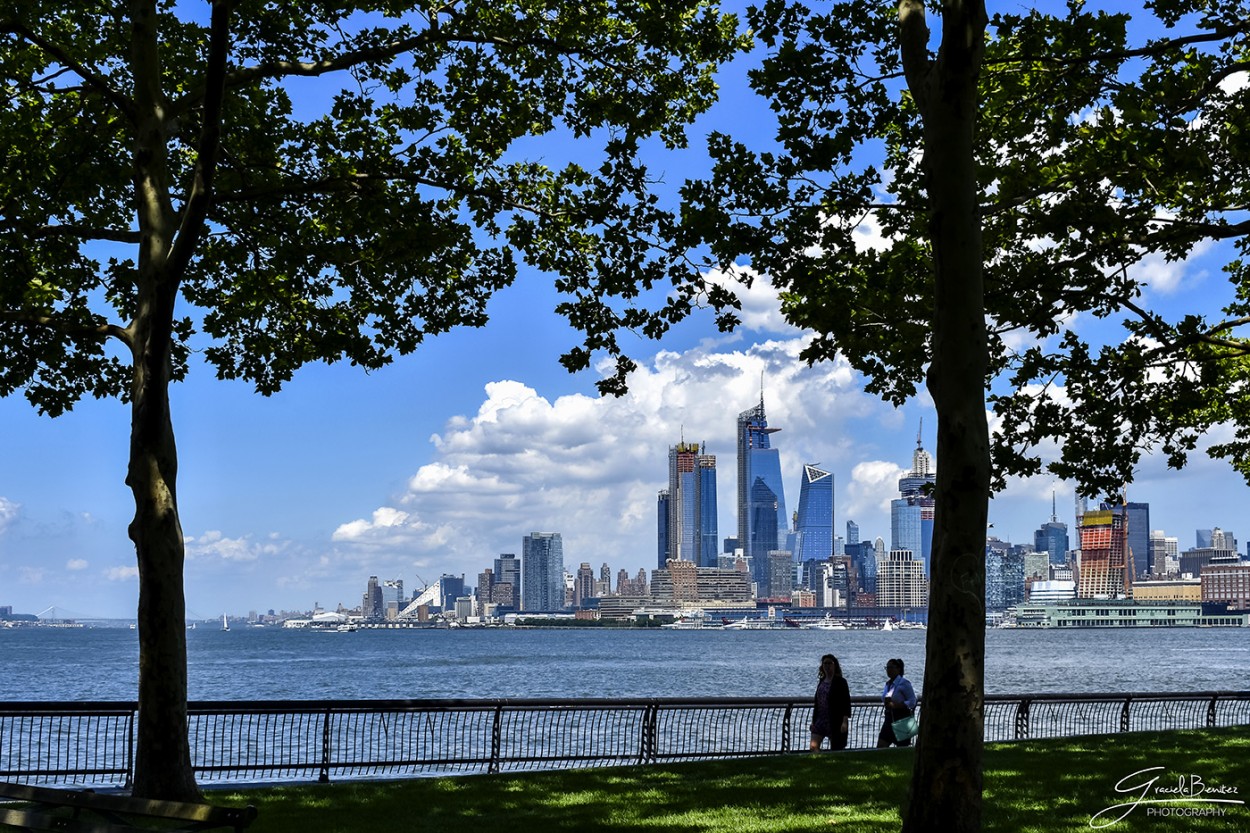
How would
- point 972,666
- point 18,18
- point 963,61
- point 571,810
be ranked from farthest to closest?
1. point 18,18
2. point 571,810
3. point 963,61
4. point 972,666

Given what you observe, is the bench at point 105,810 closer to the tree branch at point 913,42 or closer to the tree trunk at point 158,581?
the tree trunk at point 158,581

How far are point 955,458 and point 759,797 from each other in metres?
5.30

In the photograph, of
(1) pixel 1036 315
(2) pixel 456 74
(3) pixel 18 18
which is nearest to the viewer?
(3) pixel 18 18

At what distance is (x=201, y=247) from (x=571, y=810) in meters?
10.2

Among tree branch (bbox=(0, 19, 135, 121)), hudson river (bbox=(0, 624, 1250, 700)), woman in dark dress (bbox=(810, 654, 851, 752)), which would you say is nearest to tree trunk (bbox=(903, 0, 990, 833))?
tree branch (bbox=(0, 19, 135, 121))

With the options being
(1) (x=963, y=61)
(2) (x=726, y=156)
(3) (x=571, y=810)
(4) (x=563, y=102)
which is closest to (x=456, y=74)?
(4) (x=563, y=102)

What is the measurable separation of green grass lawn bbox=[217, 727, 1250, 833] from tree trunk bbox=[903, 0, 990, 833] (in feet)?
6.13

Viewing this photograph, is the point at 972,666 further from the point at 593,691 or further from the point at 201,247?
the point at 593,691

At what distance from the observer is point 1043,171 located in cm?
1825

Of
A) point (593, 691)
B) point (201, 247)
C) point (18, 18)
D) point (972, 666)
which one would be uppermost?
point (18, 18)

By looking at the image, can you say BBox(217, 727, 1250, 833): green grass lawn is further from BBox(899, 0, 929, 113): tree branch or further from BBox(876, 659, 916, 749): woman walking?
BBox(899, 0, 929, 113): tree branch

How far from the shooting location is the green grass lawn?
37.7 ft

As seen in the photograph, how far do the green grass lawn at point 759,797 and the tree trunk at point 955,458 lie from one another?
1870 mm

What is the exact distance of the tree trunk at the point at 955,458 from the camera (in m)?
9.35
